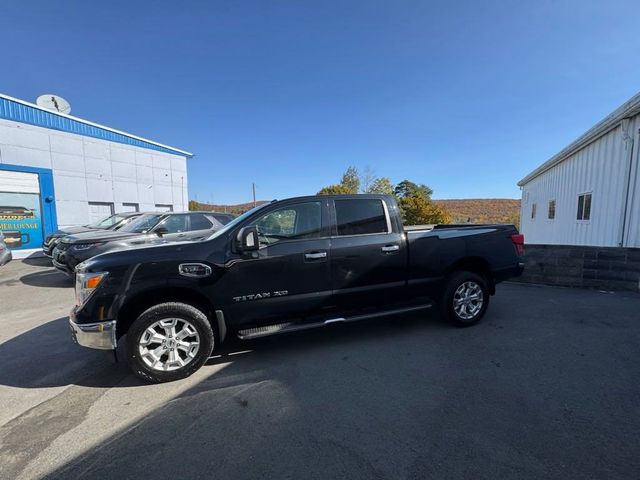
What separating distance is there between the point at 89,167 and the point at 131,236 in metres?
10.0

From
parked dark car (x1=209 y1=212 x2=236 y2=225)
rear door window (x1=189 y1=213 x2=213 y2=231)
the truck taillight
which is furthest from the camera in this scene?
parked dark car (x1=209 y1=212 x2=236 y2=225)

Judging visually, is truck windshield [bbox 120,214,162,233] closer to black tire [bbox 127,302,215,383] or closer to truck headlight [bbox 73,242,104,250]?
truck headlight [bbox 73,242,104,250]

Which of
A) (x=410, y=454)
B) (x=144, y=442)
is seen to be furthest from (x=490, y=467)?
(x=144, y=442)

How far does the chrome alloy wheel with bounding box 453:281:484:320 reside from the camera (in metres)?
4.60

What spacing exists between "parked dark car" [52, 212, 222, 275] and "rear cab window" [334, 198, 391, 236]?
354 centimetres

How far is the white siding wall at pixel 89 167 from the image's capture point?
1263 cm

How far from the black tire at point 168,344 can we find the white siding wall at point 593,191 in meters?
9.72

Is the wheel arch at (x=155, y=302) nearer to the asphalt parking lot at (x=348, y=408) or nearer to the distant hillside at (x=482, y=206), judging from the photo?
the asphalt parking lot at (x=348, y=408)

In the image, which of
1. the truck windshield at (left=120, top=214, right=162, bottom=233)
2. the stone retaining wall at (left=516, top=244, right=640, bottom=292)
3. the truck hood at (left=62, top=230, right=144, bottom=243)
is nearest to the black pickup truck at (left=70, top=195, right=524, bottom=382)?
the stone retaining wall at (left=516, top=244, right=640, bottom=292)

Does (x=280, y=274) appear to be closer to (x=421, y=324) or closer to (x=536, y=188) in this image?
(x=421, y=324)

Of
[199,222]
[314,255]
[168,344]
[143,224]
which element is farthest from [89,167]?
[314,255]

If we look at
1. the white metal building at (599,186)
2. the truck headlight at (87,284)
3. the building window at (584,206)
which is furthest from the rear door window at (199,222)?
the building window at (584,206)

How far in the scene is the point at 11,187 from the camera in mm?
12344

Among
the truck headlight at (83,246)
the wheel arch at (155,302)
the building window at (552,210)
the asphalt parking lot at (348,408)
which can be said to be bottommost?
the asphalt parking lot at (348,408)
